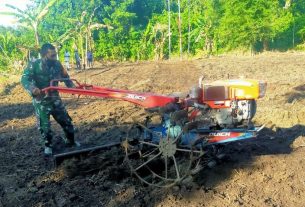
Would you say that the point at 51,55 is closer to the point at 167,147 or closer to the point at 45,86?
the point at 45,86

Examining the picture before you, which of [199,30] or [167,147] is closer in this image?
[167,147]

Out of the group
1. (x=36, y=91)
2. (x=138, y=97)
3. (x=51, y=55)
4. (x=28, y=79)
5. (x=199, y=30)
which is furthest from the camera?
(x=199, y=30)

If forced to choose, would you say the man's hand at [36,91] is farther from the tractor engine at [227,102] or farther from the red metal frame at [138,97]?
the tractor engine at [227,102]

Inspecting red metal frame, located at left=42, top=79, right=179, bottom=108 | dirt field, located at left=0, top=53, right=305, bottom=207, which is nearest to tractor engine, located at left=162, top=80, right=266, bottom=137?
red metal frame, located at left=42, top=79, right=179, bottom=108

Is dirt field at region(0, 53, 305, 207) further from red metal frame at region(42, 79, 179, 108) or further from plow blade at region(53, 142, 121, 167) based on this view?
red metal frame at region(42, 79, 179, 108)

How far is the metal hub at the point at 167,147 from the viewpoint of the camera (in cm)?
450

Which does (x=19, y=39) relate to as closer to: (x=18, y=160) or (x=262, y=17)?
(x=262, y=17)

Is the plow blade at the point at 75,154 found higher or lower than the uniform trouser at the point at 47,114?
lower

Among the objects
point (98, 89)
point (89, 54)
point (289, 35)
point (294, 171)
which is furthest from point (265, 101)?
point (289, 35)

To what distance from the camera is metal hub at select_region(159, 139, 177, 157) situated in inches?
177

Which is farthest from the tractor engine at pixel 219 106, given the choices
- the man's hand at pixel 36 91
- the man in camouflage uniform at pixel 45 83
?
the man in camouflage uniform at pixel 45 83

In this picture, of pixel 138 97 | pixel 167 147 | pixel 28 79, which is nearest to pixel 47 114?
pixel 28 79

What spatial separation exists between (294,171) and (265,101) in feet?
14.4

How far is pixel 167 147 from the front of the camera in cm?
454
